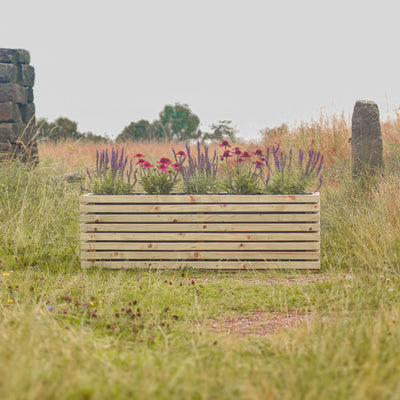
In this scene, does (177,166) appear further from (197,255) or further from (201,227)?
(197,255)

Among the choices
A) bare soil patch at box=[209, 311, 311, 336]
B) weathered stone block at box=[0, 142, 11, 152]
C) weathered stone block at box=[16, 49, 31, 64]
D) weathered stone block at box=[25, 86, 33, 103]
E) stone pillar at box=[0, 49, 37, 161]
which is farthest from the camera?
weathered stone block at box=[25, 86, 33, 103]

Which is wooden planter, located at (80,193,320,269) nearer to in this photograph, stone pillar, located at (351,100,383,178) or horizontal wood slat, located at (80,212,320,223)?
horizontal wood slat, located at (80,212,320,223)

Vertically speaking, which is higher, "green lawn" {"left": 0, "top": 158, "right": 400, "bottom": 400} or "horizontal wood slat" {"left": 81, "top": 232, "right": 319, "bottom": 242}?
"horizontal wood slat" {"left": 81, "top": 232, "right": 319, "bottom": 242}

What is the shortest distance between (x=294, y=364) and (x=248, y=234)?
9.40 ft

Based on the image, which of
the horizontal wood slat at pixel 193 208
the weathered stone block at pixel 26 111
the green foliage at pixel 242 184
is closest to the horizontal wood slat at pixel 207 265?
the horizontal wood slat at pixel 193 208

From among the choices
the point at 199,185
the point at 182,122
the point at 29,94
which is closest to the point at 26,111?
the point at 29,94

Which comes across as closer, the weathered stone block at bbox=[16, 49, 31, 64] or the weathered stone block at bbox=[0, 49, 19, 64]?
the weathered stone block at bbox=[0, 49, 19, 64]

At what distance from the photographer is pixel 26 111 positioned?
11.0 m

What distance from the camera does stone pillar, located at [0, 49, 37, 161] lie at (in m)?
10.2

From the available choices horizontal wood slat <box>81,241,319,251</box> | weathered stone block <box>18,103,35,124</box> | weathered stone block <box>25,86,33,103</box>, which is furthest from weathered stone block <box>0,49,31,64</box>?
horizontal wood slat <box>81,241,319,251</box>

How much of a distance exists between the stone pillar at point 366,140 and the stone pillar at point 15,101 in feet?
18.7

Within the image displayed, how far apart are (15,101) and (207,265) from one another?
665cm

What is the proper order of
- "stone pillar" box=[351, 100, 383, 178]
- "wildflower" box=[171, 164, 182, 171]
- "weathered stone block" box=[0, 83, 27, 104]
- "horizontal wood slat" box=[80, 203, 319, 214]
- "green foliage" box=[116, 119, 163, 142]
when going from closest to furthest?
"horizontal wood slat" box=[80, 203, 319, 214], "wildflower" box=[171, 164, 182, 171], "stone pillar" box=[351, 100, 383, 178], "weathered stone block" box=[0, 83, 27, 104], "green foliage" box=[116, 119, 163, 142]

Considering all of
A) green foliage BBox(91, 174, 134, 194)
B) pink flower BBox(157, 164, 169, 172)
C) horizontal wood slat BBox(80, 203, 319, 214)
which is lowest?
horizontal wood slat BBox(80, 203, 319, 214)
